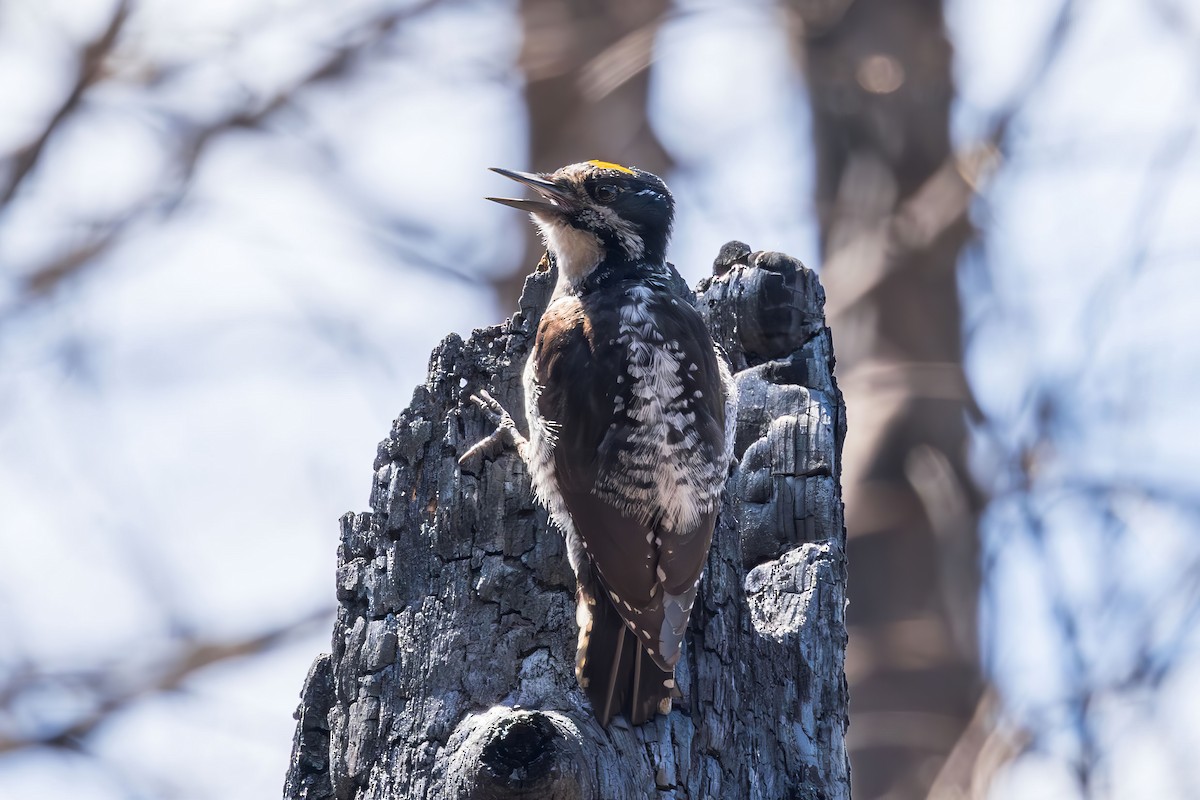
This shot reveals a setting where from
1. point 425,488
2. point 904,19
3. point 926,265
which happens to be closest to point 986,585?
point 926,265

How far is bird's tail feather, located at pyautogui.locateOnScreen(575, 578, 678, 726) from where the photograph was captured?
2.91 m

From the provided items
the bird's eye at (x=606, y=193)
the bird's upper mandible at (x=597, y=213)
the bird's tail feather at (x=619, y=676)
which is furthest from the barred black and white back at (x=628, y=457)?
the bird's eye at (x=606, y=193)

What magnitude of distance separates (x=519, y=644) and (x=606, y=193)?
1.97 m

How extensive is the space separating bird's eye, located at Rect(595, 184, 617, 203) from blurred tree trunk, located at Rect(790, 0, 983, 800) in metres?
4.55

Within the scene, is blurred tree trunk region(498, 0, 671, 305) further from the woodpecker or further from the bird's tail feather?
the bird's tail feather

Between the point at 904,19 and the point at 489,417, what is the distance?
6937 mm

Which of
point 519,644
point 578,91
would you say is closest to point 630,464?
point 519,644

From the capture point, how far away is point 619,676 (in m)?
2.93

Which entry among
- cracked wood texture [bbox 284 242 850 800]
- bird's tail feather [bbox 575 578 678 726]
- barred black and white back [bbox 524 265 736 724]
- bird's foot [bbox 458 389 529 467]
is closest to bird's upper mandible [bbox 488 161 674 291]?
barred black and white back [bbox 524 265 736 724]

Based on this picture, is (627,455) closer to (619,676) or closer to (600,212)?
(619,676)

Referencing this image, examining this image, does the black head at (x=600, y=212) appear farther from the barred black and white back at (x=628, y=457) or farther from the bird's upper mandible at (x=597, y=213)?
the barred black and white back at (x=628, y=457)

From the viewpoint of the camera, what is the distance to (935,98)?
9.17 metres

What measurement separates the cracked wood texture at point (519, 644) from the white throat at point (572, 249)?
0.63 m

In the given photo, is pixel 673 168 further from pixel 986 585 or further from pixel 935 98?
pixel 986 585
